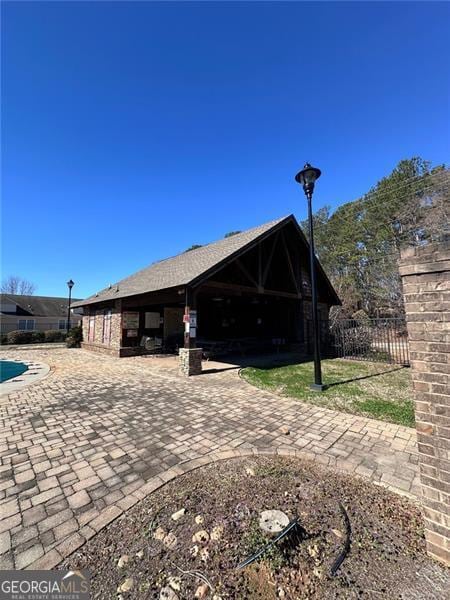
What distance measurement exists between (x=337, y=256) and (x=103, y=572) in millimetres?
32080

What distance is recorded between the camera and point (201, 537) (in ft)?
7.13

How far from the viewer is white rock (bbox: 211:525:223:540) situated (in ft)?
7.11

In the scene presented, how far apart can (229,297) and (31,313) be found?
35.3 meters

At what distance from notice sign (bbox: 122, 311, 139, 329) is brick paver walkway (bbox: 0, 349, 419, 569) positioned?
6.93 meters

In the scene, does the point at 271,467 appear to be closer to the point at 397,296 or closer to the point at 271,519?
the point at 271,519

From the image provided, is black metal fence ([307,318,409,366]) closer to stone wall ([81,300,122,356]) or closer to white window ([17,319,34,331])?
stone wall ([81,300,122,356])

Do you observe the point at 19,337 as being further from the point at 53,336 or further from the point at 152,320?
the point at 152,320

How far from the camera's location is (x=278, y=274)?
1441 cm

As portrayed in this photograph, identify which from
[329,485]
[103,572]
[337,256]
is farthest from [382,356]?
[337,256]

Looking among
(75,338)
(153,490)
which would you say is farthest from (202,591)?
(75,338)

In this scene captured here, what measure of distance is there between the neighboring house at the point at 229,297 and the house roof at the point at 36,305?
2501 centimetres

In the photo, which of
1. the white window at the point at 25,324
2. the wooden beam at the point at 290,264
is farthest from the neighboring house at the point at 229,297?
the white window at the point at 25,324

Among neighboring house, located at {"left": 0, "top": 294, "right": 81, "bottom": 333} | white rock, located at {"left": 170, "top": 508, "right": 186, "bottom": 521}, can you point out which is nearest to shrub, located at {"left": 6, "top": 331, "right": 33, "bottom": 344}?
neighboring house, located at {"left": 0, "top": 294, "right": 81, "bottom": 333}

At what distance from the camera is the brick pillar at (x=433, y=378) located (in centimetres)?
195
